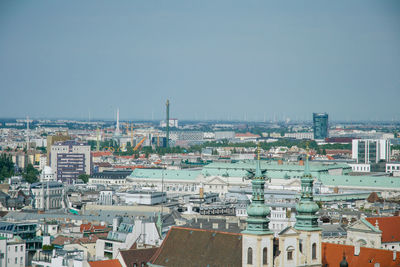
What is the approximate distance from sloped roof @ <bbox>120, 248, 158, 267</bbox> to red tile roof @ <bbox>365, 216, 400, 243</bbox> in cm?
2036

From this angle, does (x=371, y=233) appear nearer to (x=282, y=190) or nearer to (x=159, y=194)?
(x=159, y=194)

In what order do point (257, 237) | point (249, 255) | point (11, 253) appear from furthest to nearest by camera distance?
point (11, 253)
point (249, 255)
point (257, 237)

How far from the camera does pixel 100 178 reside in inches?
7367

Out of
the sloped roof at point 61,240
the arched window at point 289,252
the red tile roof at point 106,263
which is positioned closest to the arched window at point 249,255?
the arched window at point 289,252

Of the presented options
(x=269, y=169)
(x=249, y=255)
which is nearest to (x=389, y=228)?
(x=249, y=255)

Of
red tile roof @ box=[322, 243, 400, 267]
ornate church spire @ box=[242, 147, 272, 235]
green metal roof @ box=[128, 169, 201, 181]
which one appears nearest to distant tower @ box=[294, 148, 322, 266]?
ornate church spire @ box=[242, 147, 272, 235]

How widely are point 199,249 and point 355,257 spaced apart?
34.7 feet

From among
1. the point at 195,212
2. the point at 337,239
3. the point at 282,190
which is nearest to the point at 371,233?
the point at 337,239

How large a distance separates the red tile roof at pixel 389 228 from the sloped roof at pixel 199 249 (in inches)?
806

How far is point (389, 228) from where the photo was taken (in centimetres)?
8031

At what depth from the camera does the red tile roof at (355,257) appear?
6638 cm

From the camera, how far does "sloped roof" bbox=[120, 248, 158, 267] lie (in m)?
66.2

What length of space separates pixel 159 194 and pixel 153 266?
63.7m

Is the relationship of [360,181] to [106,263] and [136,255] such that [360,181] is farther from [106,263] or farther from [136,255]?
[106,263]
